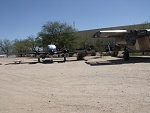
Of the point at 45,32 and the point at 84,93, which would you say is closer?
the point at 84,93

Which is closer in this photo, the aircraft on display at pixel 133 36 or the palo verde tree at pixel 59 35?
the aircraft on display at pixel 133 36

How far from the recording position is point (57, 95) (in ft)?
27.4

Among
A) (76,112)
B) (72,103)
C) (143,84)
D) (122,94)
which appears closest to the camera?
(76,112)

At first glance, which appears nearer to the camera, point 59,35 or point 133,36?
point 133,36

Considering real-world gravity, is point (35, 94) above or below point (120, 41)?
below

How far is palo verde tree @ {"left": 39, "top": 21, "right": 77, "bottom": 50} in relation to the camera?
51.7m

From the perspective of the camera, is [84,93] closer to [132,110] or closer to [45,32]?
[132,110]

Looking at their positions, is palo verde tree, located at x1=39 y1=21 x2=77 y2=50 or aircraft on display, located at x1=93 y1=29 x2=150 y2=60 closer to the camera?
aircraft on display, located at x1=93 y1=29 x2=150 y2=60

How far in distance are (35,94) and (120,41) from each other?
21493mm

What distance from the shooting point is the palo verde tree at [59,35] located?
5170 cm

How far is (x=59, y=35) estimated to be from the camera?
5328cm

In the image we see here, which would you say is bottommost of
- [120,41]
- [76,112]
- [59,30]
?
[76,112]

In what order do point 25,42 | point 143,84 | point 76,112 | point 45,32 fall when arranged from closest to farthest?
point 76,112
point 143,84
point 45,32
point 25,42

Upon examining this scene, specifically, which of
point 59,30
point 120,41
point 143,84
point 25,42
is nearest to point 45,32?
point 59,30
